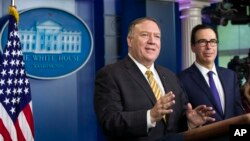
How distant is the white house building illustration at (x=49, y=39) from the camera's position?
9.60 ft

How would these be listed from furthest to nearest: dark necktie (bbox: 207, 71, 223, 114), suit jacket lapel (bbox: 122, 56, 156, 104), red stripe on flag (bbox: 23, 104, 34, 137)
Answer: red stripe on flag (bbox: 23, 104, 34, 137) → dark necktie (bbox: 207, 71, 223, 114) → suit jacket lapel (bbox: 122, 56, 156, 104)

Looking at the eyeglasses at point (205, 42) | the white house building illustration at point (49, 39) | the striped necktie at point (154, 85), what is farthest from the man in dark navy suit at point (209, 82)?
the white house building illustration at point (49, 39)

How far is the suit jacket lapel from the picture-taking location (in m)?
1.61

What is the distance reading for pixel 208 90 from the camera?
2.05 m

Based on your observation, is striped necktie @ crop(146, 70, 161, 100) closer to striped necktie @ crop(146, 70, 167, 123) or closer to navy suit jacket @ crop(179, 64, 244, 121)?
striped necktie @ crop(146, 70, 167, 123)

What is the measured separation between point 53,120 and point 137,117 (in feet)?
→ 5.84

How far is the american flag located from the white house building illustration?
1.85ft

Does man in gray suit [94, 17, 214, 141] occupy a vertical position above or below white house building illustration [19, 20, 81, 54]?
below

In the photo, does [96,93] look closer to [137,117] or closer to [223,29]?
[137,117]

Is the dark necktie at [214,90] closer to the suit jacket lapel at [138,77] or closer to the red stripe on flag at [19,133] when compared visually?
the suit jacket lapel at [138,77]

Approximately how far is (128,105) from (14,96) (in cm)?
102

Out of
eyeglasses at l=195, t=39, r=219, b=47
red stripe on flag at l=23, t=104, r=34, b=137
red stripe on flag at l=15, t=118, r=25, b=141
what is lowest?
red stripe on flag at l=15, t=118, r=25, b=141

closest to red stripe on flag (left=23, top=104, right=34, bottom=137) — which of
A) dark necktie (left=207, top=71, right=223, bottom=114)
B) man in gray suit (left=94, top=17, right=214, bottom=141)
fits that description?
man in gray suit (left=94, top=17, right=214, bottom=141)

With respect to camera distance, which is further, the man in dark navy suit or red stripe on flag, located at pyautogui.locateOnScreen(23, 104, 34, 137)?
red stripe on flag, located at pyautogui.locateOnScreen(23, 104, 34, 137)
